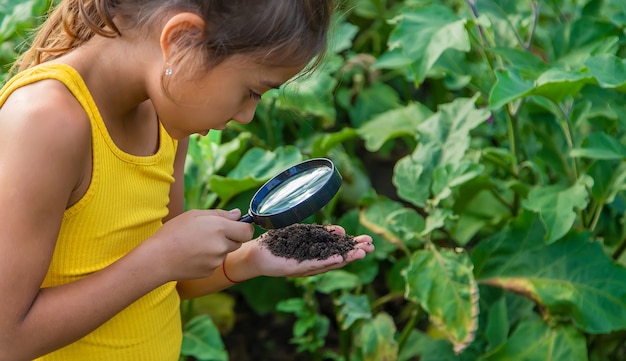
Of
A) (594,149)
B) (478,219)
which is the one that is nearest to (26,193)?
(594,149)

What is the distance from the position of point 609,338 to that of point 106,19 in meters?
1.72

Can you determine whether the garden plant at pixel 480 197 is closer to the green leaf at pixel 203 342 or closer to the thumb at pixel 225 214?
the green leaf at pixel 203 342

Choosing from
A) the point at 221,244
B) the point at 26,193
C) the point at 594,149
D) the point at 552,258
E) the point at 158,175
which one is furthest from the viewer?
the point at 552,258

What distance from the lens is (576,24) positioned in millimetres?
2463

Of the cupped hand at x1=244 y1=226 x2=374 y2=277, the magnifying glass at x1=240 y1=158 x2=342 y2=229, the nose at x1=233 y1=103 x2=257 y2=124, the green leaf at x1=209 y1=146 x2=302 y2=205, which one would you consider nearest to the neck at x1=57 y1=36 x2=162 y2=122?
the nose at x1=233 y1=103 x2=257 y2=124

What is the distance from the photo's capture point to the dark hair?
1342 millimetres

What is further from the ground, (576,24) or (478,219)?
(576,24)

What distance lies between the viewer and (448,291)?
218 cm

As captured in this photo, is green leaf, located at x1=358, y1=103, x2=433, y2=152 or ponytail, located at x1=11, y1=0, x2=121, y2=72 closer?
ponytail, located at x1=11, y1=0, x2=121, y2=72

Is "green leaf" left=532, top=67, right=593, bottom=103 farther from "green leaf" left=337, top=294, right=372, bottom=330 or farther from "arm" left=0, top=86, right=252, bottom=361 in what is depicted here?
"arm" left=0, top=86, right=252, bottom=361

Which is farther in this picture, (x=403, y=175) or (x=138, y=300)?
(x=403, y=175)

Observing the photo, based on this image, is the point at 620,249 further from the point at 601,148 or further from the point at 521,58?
the point at 521,58

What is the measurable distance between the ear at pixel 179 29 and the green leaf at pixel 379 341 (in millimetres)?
1258

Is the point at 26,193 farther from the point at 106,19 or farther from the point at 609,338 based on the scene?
the point at 609,338
